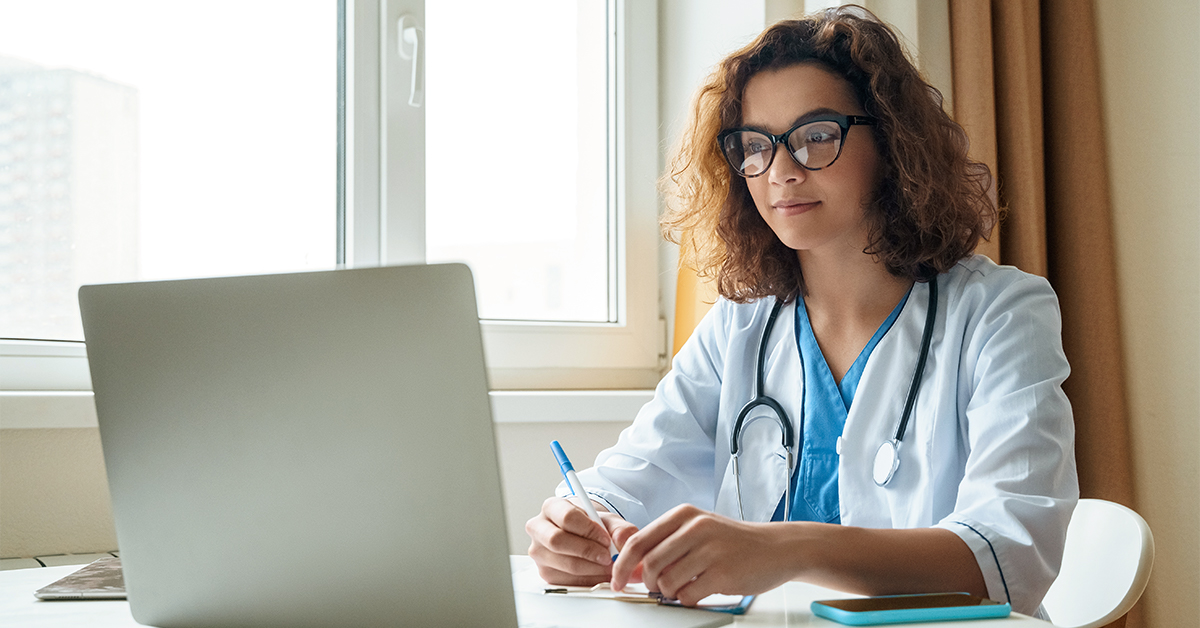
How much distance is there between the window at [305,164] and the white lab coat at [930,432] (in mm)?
760

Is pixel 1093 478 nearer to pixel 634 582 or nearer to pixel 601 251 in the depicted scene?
pixel 601 251

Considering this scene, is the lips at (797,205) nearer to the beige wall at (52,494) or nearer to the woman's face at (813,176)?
the woman's face at (813,176)

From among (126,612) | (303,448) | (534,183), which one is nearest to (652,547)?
(303,448)

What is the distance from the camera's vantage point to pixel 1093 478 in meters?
1.89

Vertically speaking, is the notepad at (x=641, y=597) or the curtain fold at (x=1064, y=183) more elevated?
the curtain fold at (x=1064, y=183)

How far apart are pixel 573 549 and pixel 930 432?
507mm

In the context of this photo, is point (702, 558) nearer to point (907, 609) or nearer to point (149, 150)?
point (907, 609)

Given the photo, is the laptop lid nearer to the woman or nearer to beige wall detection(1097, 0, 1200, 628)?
the woman

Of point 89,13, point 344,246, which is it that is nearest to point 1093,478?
point 344,246

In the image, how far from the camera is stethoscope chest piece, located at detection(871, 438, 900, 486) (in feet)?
3.66

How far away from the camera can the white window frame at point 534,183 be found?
1.86m

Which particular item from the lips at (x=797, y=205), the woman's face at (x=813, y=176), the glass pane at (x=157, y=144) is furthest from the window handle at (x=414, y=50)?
the lips at (x=797, y=205)

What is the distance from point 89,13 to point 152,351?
1.28m

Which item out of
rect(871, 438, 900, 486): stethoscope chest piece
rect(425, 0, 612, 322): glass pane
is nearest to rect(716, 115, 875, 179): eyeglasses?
rect(871, 438, 900, 486): stethoscope chest piece
